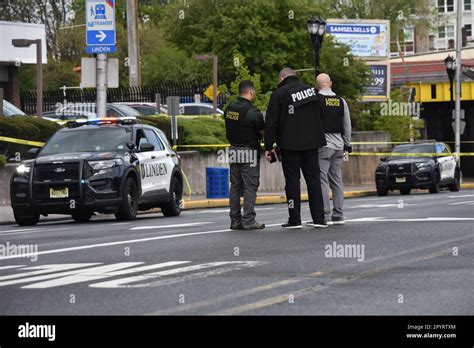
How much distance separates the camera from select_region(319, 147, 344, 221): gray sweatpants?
711 inches

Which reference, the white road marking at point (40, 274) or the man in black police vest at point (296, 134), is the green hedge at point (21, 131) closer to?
the man in black police vest at point (296, 134)

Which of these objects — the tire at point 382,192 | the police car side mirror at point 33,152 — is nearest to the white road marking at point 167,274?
the police car side mirror at point 33,152

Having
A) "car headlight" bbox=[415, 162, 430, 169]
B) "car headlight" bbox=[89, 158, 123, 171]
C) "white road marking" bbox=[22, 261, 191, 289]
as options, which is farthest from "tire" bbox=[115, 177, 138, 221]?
"car headlight" bbox=[415, 162, 430, 169]

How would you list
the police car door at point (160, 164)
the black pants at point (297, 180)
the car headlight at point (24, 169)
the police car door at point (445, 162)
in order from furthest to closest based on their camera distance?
the police car door at point (445, 162) < the police car door at point (160, 164) < the car headlight at point (24, 169) < the black pants at point (297, 180)

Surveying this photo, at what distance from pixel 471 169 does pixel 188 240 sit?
223 ft

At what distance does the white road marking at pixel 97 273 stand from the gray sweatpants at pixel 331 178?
19.0 ft

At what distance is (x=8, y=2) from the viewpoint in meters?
80.2

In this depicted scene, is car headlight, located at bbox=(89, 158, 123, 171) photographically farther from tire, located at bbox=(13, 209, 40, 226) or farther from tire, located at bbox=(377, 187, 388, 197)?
tire, located at bbox=(377, 187, 388, 197)

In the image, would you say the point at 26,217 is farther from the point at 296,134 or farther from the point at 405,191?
the point at 405,191

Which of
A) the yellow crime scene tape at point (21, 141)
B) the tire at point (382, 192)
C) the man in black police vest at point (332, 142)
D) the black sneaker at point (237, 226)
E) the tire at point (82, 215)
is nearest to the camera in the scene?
the black sneaker at point (237, 226)

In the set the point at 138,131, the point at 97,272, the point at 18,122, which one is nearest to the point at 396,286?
the point at 97,272

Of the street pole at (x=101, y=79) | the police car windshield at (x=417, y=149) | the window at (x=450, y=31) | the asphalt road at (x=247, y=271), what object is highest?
the window at (x=450, y=31)

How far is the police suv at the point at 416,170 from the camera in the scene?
40656 millimetres

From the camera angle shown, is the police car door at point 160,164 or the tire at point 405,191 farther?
the tire at point 405,191
